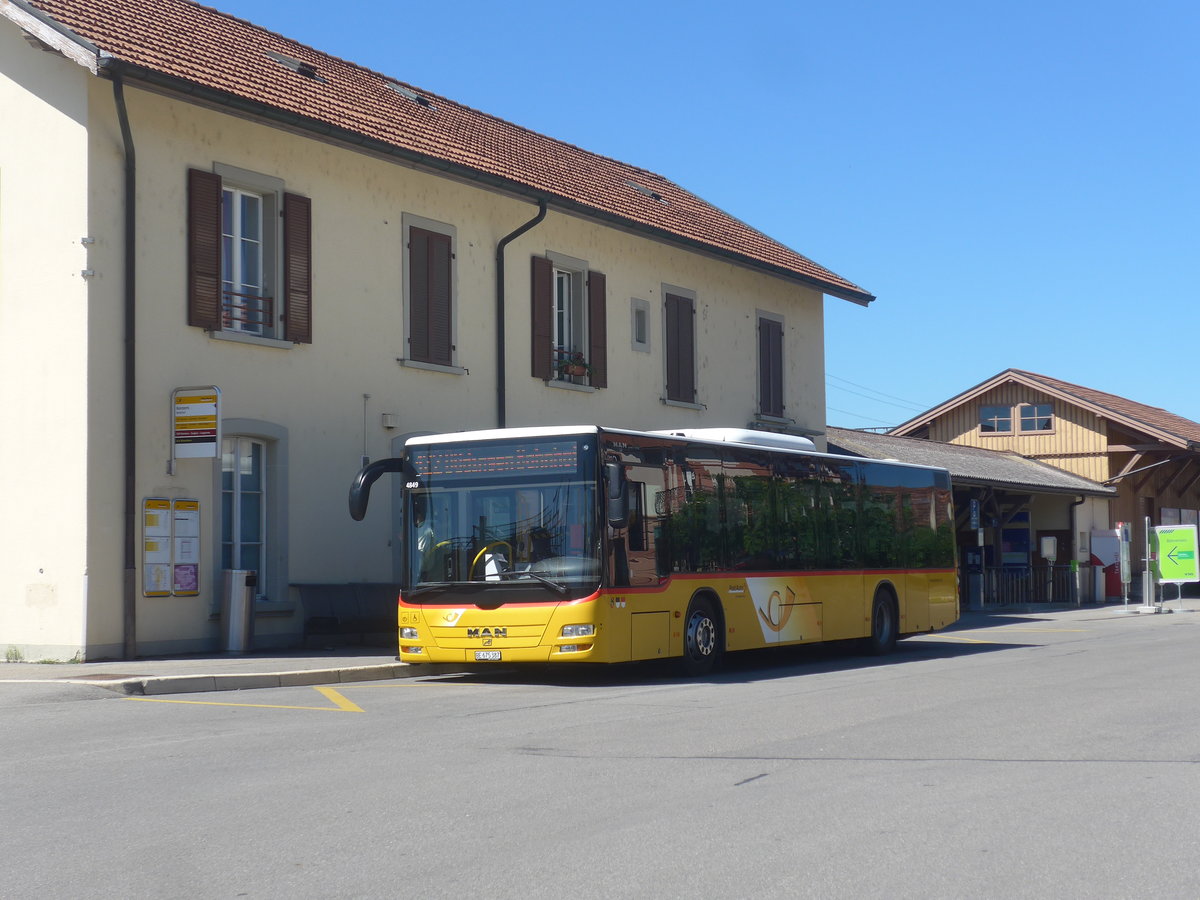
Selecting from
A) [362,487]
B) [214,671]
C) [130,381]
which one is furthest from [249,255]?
[214,671]

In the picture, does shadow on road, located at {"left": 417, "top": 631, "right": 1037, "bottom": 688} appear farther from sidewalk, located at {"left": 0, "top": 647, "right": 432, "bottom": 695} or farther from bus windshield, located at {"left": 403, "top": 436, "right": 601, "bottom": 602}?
bus windshield, located at {"left": 403, "top": 436, "right": 601, "bottom": 602}

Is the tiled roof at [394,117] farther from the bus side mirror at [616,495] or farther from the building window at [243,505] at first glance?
the bus side mirror at [616,495]

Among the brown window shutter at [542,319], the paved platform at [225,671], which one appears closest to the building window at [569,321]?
the brown window shutter at [542,319]

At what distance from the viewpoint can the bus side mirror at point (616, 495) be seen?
1402 centimetres

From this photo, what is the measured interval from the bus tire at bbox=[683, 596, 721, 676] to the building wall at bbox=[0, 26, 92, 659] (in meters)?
6.50

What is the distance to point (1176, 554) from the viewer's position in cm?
3659

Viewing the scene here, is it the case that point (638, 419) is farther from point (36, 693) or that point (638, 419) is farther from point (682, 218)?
point (36, 693)

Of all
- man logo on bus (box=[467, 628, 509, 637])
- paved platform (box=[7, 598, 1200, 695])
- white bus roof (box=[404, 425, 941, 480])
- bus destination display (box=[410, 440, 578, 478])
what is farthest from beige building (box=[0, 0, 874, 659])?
man logo on bus (box=[467, 628, 509, 637])

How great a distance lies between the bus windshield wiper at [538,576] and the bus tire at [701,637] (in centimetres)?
185

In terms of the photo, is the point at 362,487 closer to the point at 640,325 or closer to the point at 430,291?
the point at 430,291

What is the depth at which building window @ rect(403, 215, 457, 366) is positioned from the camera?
20.9 metres

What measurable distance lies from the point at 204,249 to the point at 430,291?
4327 mm

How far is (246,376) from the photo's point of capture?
18141mm

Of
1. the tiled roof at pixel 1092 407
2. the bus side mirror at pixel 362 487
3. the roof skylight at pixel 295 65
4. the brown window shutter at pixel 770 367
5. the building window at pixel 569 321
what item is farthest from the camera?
the tiled roof at pixel 1092 407
